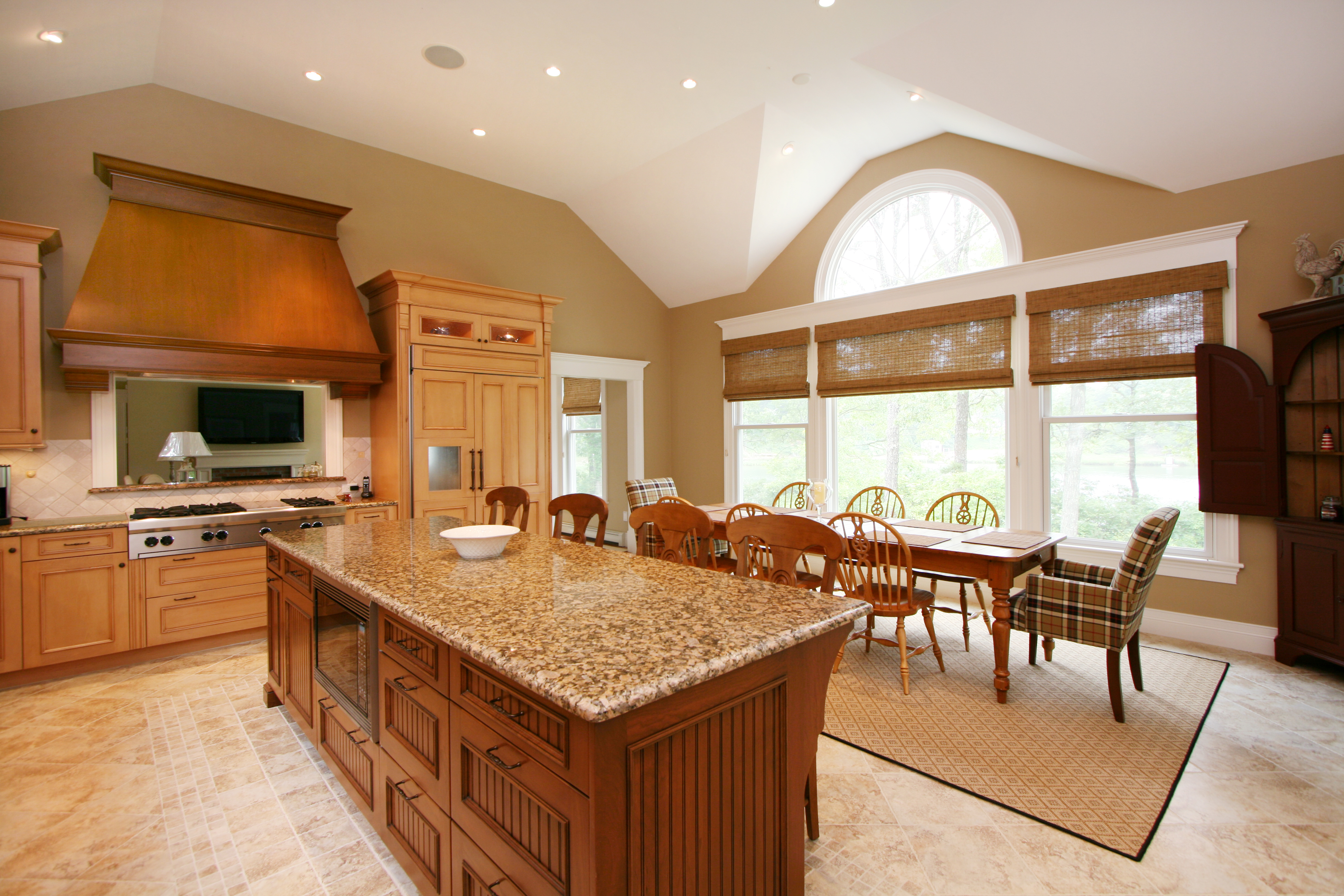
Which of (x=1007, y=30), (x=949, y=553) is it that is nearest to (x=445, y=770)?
(x=949, y=553)

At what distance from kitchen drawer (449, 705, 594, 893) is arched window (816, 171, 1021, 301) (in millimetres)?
4734

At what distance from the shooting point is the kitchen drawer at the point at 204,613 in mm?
3531

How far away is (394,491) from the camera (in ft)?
14.5

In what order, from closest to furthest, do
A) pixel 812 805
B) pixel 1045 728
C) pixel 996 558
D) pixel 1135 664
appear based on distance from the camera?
pixel 812 805 → pixel 1045 728 → pixel 996 558 → pixel 1135 664

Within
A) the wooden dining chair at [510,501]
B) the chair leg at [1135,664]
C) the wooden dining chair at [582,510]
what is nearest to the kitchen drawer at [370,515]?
the wooden dining chair at [510,501]

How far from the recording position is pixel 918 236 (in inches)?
196

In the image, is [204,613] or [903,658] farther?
[204,613]

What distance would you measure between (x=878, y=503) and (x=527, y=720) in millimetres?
3894

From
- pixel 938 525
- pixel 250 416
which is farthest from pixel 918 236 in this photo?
pixel 250 416

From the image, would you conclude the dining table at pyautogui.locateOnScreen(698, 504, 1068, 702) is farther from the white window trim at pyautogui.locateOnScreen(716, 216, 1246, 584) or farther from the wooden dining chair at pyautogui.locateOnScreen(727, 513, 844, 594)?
the white window trim at pyautogui.locateOnScreen(716, 216, 1246, 584)

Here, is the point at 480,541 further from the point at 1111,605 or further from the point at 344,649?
the point at 1111,605

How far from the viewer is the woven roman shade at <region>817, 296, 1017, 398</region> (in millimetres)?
4512

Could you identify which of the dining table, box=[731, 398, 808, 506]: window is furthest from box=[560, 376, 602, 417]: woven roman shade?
the dining table

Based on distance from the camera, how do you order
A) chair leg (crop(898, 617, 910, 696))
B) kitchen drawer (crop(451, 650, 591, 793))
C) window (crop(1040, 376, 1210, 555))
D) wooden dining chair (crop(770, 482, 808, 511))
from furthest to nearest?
wooden dining chair (crop(770, 482, 808, 511)) < window (crop(1040, 376, 1210, 555)) < chair leg (crop(898, 617, 910, 696)) < kitchen drawer (crop(451, 650, 591, 793))
